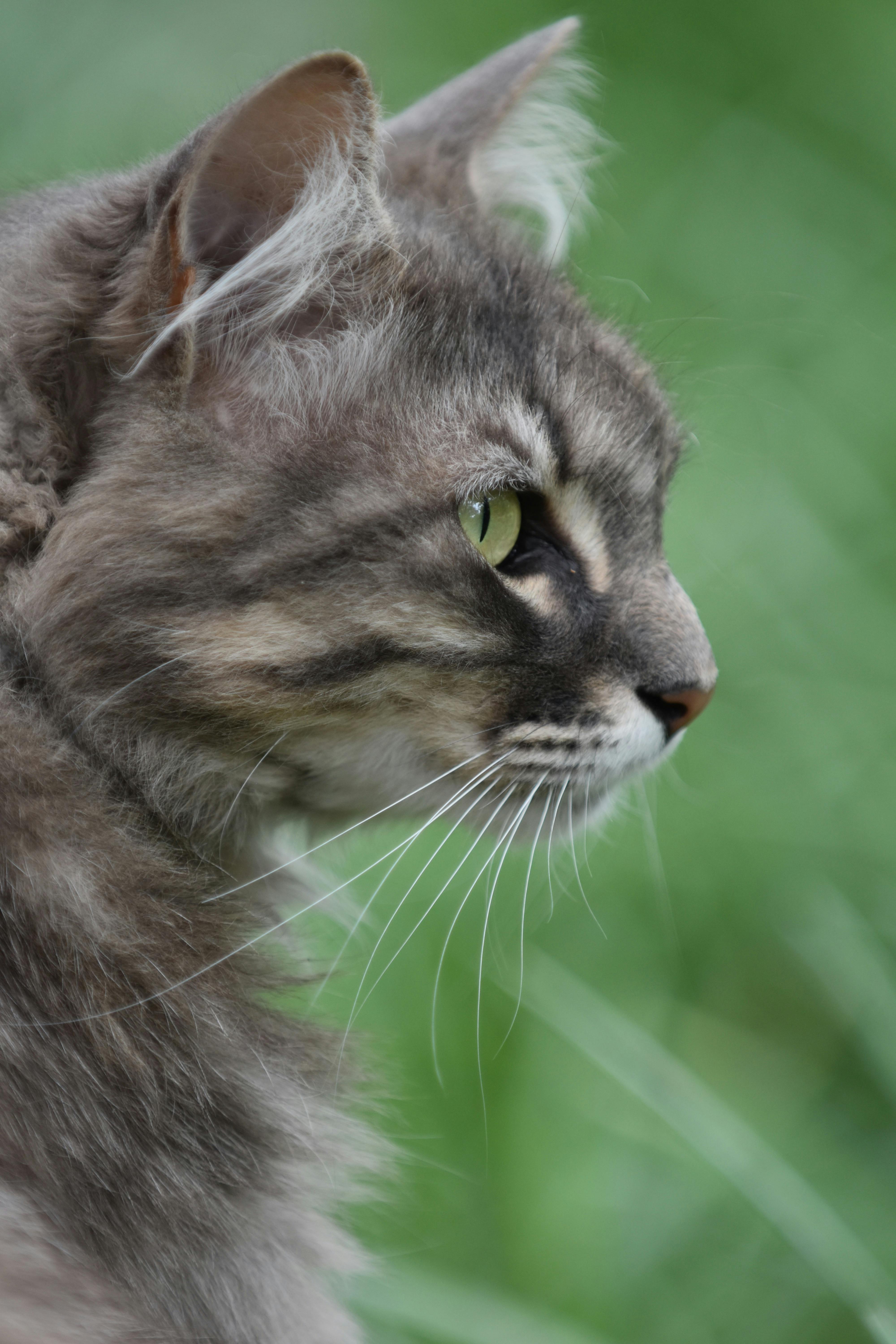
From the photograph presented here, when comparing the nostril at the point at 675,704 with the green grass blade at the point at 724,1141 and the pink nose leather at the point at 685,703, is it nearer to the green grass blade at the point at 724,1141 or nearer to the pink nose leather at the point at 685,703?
the pink nose leather at the point at 685,703

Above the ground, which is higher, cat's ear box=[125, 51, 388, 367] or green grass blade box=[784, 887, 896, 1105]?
cat's ear box=[125, 51, 388, 367]

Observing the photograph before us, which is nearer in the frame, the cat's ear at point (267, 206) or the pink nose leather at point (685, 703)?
the cat's ear at point (267, 206)

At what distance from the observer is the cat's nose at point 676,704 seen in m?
1.39

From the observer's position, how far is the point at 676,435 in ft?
5.25

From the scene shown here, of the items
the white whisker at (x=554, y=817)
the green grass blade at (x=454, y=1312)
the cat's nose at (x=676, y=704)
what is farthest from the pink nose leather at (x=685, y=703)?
the green grass blade at (x=454, y=1312)

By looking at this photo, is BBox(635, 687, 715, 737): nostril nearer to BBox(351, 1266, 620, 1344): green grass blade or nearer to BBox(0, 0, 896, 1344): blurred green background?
BBox(0, 0, 896, 1344): blurred green background

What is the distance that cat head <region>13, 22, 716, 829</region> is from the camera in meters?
1.15

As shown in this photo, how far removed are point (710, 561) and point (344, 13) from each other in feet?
6.10

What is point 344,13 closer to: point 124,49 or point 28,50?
point 124,49

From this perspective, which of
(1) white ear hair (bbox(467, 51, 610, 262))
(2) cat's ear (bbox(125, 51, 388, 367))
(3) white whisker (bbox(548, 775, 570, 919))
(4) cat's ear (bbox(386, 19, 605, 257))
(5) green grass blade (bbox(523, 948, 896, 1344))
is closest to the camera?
(2) cat's ear (bbox(125, 51, 388, 367))

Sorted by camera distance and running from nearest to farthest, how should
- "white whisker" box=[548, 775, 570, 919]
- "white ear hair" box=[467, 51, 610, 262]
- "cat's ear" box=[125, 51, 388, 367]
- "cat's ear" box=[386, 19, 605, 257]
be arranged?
"cat's ear" box=[125, 51, 388, 367]
"white whisker" box=[548, 775, 570, 919]
"cat's ear" box=[386, 19, 605, 257]
"white ear hair" box=[467, 51, 610, 262]

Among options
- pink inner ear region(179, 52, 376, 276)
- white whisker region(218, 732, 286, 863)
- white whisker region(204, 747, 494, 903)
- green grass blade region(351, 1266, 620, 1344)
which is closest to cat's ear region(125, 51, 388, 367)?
pink inner ear region(179, 52, 376, 276)

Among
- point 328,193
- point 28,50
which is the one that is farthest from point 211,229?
point 28,50

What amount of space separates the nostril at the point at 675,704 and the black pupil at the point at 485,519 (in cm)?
25
